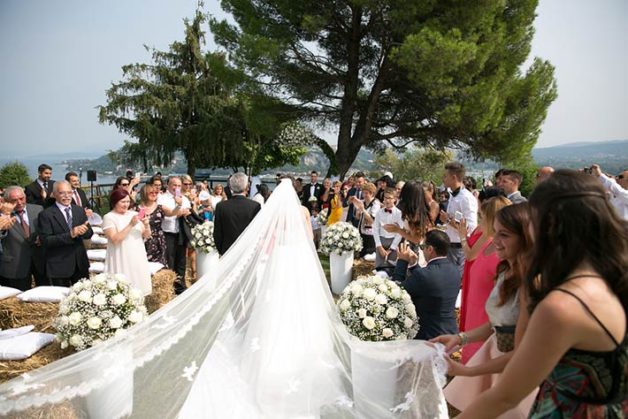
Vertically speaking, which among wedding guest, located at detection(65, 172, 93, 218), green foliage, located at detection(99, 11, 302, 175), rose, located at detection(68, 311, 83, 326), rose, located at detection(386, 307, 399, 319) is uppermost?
green foliage, located at detection(99, 11, 302, 175)

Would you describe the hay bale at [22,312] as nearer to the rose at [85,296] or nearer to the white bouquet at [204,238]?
the rose at [85,296]

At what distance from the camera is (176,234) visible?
23.4 feet

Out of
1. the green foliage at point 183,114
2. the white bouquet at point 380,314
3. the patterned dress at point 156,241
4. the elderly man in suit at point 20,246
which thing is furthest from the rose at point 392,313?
the green foliage at point 183,114

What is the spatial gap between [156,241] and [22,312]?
2.33 metres

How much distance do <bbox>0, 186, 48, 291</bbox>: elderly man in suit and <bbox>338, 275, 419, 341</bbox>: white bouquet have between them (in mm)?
4714

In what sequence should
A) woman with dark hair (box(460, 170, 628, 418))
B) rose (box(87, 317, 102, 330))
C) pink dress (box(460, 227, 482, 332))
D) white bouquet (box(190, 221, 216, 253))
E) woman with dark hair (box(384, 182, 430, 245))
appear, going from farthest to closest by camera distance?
white bouquet (box(190, 221, 216, 253)), woman with dark hair (box(384, 182, 430, 245)), pink dress (box(460, 227, 482, 332)), rose (box(87, 317, 102, 330)), woman with dark hair (box(460, 170, 628, 418))

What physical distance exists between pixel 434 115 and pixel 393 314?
17.5m

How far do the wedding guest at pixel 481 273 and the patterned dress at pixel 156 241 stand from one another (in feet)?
15.8

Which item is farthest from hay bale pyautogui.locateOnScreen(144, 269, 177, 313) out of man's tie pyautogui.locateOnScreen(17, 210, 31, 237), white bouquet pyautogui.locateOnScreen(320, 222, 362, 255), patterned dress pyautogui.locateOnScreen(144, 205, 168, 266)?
white bouquet pyautogui.locateOnScreen(320, 222, 362, 255)

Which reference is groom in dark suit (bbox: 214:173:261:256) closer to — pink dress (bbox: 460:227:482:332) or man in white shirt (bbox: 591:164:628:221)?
pink dress (bbox: 460:227:482:332)

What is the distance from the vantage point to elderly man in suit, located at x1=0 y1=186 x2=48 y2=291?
5.55m

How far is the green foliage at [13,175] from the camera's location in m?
16.8

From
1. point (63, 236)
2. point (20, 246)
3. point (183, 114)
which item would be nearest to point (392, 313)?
point (63, 236)

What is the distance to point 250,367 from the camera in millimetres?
3385
